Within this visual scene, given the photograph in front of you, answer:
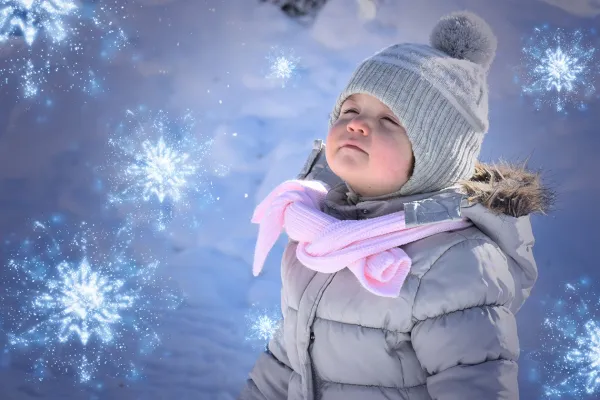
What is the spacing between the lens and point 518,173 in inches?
50.4

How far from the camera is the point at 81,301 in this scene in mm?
1937

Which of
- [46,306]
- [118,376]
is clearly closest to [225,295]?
[118,376]

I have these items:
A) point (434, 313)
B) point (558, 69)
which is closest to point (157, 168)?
point (434, 313)

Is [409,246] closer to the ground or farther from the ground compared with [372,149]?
closer to the ground

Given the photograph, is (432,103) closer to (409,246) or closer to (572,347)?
(409,246)

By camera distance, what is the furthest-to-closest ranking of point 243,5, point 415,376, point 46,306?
point 243,5, point 46,306, point 415,376

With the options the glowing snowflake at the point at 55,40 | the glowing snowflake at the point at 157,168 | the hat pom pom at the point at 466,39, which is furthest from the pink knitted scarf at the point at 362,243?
the glowing snowflake at the point at 55,40

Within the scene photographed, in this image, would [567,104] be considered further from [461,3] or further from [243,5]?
[243,5]

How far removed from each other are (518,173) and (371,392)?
54cm

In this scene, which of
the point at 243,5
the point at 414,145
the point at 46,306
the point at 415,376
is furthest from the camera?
the point at 243,5

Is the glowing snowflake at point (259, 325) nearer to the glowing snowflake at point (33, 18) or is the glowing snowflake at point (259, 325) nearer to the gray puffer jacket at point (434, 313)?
the gray puffer jacket at point (434, 313)

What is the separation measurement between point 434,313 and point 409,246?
157 millimetres

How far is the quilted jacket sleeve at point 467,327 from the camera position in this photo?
1039mm

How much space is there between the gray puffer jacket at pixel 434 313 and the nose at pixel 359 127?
150 millimetres
